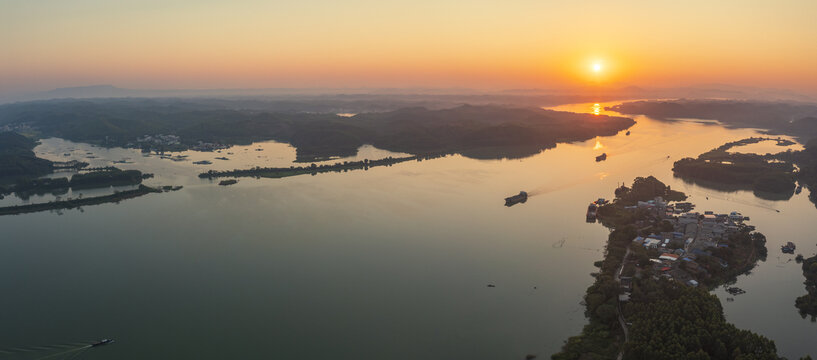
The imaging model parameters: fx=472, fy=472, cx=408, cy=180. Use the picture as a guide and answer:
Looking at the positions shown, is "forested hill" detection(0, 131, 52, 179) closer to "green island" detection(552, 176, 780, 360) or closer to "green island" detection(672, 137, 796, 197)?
"green island" detection(552, 176, 780, 360)

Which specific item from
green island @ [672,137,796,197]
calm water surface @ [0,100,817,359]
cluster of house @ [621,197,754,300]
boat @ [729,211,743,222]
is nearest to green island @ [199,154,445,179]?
calm water surface @ [0,100,817,359]

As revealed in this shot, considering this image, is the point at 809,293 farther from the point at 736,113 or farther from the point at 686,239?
the point at 736,113

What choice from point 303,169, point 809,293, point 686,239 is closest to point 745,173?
point 686,239

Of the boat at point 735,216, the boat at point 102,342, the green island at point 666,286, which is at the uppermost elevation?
the boat at point 735,216

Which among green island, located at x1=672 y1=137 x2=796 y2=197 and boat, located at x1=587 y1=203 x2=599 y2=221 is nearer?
boat, located at x1=587 y1=203 x2=599 y2=221

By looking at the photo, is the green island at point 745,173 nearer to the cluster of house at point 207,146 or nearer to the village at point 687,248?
the village at point 687,248

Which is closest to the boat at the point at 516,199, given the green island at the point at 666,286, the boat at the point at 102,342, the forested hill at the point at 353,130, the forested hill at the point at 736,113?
the green island at the point at 666,286
